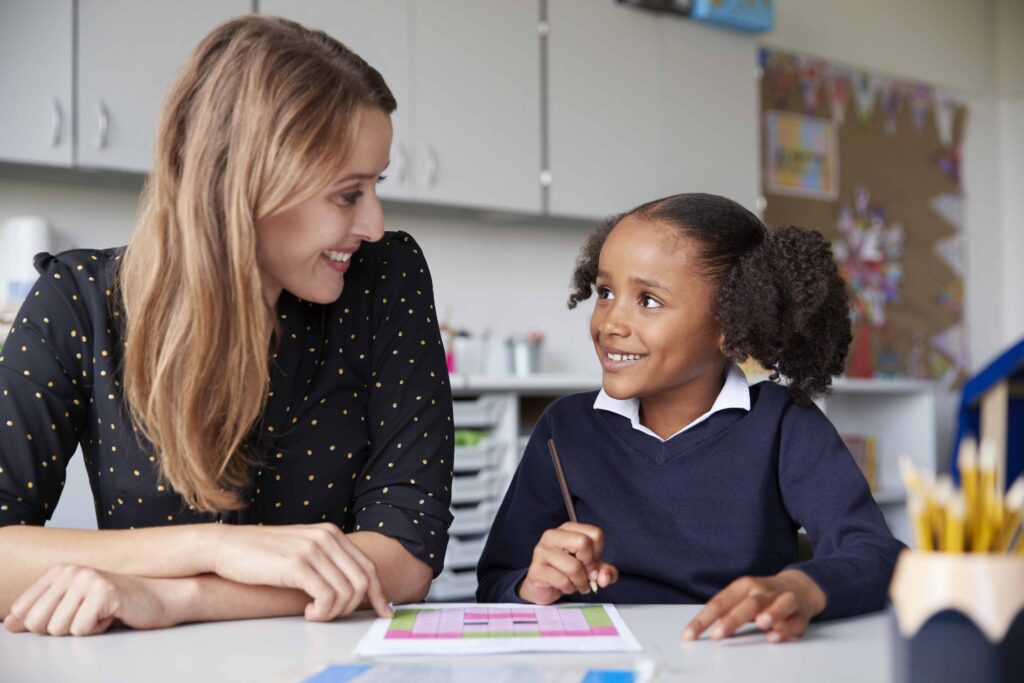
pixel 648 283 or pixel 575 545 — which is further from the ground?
pixel 648 283

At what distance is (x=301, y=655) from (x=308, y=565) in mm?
131

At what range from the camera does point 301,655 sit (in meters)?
0.79

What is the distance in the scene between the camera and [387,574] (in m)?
1.03

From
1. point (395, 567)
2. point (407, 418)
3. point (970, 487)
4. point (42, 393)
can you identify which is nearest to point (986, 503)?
point (970, 487)

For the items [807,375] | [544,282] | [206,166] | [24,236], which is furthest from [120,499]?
[544,282]

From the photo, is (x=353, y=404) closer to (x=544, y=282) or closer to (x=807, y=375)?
(x=807, y=375)

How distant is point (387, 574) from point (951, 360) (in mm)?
4308

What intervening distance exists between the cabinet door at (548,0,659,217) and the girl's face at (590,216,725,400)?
1937mm

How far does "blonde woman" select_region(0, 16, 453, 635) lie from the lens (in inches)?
36.8

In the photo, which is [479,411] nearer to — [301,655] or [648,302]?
[648,302]

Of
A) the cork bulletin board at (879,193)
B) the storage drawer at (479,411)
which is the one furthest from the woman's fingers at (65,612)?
the cork bulletin board at (879,193)

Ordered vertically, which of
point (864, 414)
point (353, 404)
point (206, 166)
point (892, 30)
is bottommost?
point (864, 414)

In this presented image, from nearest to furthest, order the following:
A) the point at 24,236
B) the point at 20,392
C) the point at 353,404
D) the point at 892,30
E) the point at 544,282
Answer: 1. the point at 20,392
2. the point at 353,404
3. the point at 24,236
4. the point at 544,282
5. the point at 892,30

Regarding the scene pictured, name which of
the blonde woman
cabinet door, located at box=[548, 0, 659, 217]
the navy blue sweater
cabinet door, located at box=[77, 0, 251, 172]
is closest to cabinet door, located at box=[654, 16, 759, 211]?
cabinet door, located at box=[548, 0, 659, 217]
